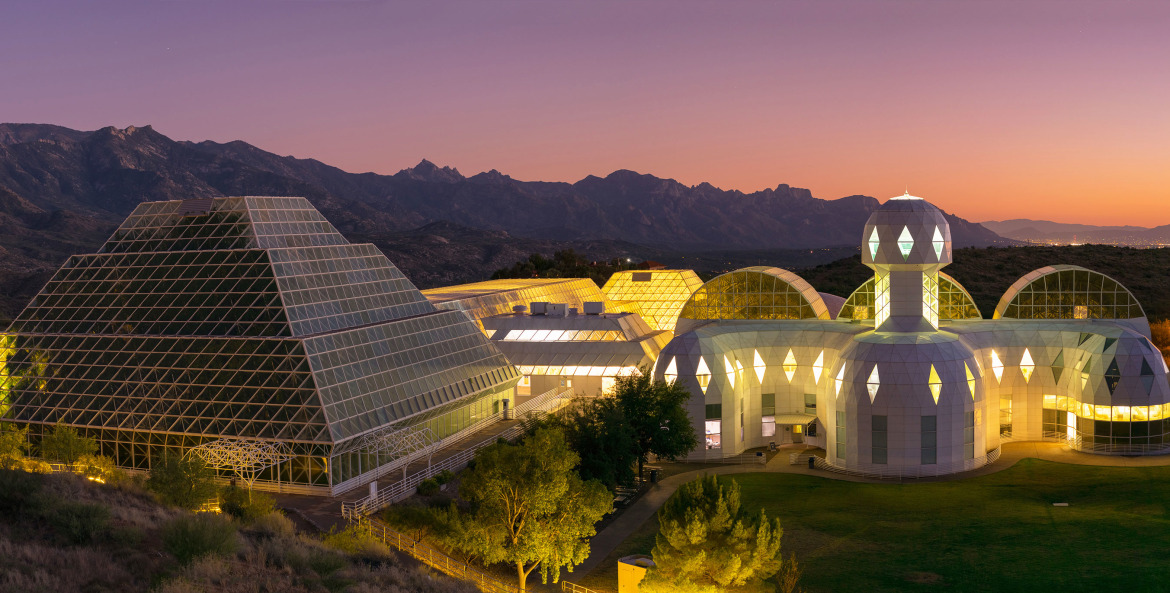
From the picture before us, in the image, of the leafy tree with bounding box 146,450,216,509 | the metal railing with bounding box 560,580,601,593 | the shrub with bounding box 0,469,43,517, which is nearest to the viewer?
the shrub with bounding box 0,469,43,517

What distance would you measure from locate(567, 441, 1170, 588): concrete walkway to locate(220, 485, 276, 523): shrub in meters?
17.2

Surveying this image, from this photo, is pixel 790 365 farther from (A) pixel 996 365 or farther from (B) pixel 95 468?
(B) pixel 95 468

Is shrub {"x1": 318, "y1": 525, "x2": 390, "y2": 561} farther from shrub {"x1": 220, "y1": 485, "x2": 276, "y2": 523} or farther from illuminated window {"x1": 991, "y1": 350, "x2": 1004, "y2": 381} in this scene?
illuminated window {"x1": 991, "y1": 350, "x2": 1004, "y2": 381}

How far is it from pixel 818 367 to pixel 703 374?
34.0 ft

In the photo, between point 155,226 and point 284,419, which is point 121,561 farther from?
point 155,226

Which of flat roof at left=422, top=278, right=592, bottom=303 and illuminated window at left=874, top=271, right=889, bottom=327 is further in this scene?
flat roof at left=422, top=278, right=592, bottom=303

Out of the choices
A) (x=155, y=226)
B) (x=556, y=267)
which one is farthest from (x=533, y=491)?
(x=556, y=267)

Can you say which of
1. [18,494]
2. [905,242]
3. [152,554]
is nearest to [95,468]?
[18,494]

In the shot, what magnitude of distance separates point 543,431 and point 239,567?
50.4 ft

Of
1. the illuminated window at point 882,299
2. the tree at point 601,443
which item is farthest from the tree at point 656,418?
the illuminated window at point 882,299

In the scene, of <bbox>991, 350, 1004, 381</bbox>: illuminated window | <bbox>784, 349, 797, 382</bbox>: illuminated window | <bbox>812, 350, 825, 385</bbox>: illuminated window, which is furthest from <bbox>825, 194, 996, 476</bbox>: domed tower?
<bbox>784, 349, 797, 382</bbox>: illuminated window

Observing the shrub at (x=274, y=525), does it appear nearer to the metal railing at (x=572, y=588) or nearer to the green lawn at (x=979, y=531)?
the metal railing at (x=572, y=588)

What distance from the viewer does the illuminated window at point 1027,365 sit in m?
66.5

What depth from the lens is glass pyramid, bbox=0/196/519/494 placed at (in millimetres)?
47781
